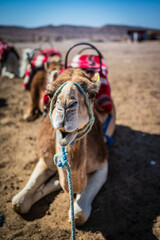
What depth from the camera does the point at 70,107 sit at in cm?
115

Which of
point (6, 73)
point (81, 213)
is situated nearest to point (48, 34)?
point (6, 73)

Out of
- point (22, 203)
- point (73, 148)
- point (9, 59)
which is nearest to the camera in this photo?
point (73, 148)

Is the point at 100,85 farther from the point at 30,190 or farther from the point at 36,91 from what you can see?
the point at 36,91

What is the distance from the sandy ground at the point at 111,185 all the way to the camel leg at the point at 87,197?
5.1 inches

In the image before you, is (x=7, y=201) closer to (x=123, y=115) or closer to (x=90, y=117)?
(x=90, y=117)

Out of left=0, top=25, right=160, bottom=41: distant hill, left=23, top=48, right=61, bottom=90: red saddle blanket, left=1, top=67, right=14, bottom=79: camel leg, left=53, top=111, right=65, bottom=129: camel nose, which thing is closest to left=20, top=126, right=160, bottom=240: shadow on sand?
left=53, top=111, right=65, bottom=129: camel nose

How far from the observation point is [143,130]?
382 cm

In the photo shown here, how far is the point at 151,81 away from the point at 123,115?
135 inches

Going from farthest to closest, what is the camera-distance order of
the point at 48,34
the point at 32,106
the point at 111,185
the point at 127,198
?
the point at 48,34 < the point at 32,106 < the point at 111,185 < the point at 127,198

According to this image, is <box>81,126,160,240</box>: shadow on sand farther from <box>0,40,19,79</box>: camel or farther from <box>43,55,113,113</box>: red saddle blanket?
<box>0,40,19,79</box>: camel

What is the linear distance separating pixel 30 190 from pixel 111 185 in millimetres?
1110

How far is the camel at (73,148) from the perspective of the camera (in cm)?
116

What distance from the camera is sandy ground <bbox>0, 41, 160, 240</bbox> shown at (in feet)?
5.88

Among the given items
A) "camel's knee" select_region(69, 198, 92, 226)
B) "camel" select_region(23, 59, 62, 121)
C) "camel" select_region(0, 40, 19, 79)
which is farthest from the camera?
"camel" select_region(0, 40, 19, 79)
